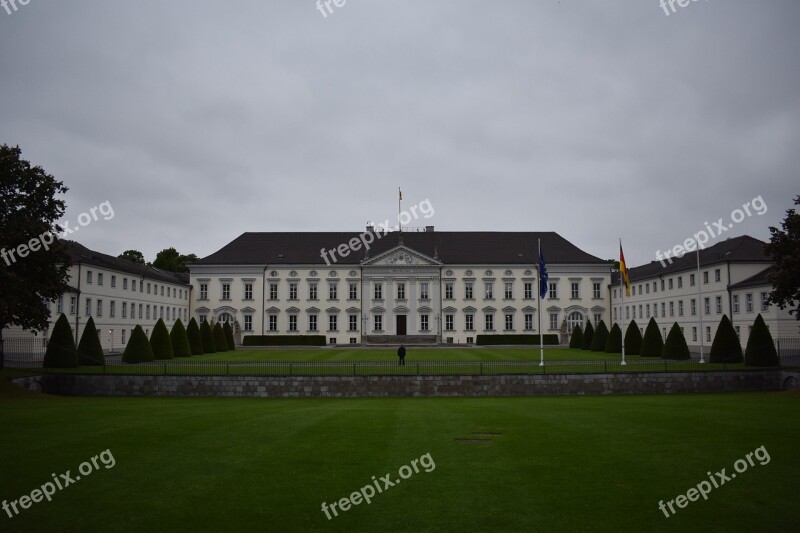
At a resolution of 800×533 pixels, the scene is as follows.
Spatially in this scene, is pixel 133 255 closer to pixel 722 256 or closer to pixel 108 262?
pixel 108 262

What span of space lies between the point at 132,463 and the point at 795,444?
14699 millimetres

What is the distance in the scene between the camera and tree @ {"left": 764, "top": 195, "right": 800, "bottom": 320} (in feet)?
98.0

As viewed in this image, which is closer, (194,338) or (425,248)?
(194,338)

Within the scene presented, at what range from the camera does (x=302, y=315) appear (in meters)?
73.9

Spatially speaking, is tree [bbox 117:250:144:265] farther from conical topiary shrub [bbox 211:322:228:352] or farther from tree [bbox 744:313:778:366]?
tree [bbox 744:313:778:366]

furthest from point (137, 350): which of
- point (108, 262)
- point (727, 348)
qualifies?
point (727, 348)

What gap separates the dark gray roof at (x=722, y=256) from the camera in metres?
50.7

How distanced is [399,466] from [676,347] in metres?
35.5

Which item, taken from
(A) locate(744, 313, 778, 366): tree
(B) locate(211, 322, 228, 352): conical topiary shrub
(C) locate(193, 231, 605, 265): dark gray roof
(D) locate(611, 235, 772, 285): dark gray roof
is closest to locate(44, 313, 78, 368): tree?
(B) locate(211, 322, 228, 352): conical topiary shrub

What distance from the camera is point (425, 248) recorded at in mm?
77125

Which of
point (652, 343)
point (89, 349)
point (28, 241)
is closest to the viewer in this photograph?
point (28, 241)

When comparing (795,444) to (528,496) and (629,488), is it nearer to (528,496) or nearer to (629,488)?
(629,488)

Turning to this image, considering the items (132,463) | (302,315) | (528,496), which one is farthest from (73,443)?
(302,315)

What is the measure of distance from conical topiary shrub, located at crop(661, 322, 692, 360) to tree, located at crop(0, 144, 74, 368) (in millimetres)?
38449
